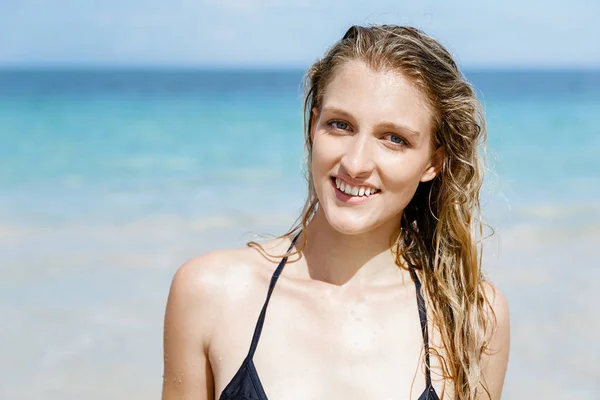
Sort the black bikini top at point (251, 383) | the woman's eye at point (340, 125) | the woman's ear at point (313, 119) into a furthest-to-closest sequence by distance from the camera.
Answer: the woman's ear at point (313, 119) → the woman's eye at point (340, 125) → the black bikini top at point (251, 383)

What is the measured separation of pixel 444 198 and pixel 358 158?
2.06 feet

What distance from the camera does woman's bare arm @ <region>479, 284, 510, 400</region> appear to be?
3230 mm

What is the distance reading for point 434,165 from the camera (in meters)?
3.21

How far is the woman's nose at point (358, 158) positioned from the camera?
281cm

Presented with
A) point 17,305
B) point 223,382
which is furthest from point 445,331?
point 17,305

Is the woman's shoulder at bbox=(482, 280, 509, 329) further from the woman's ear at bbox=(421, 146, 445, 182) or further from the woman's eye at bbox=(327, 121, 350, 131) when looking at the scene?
the woman's eye at bbox=(327, 121, 350, 131)

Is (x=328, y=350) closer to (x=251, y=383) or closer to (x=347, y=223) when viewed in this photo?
(x=251, y=383)

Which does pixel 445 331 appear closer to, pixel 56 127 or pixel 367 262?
pixel 367 262

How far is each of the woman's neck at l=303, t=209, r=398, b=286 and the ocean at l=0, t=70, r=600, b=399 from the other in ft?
2.13

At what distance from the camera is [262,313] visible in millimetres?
2969

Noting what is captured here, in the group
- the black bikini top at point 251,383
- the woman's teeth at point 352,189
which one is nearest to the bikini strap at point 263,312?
the black bikini top at point 251,383

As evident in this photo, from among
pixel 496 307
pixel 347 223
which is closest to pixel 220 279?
pixel 347 223

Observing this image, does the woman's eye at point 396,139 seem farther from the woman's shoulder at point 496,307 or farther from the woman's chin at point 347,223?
the woman's shoulder at point 496,307

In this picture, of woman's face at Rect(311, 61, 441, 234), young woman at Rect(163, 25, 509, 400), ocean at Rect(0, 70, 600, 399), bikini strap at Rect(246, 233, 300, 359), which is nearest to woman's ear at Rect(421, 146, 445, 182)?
young woman at Rect(163, 25, 509, 400)
